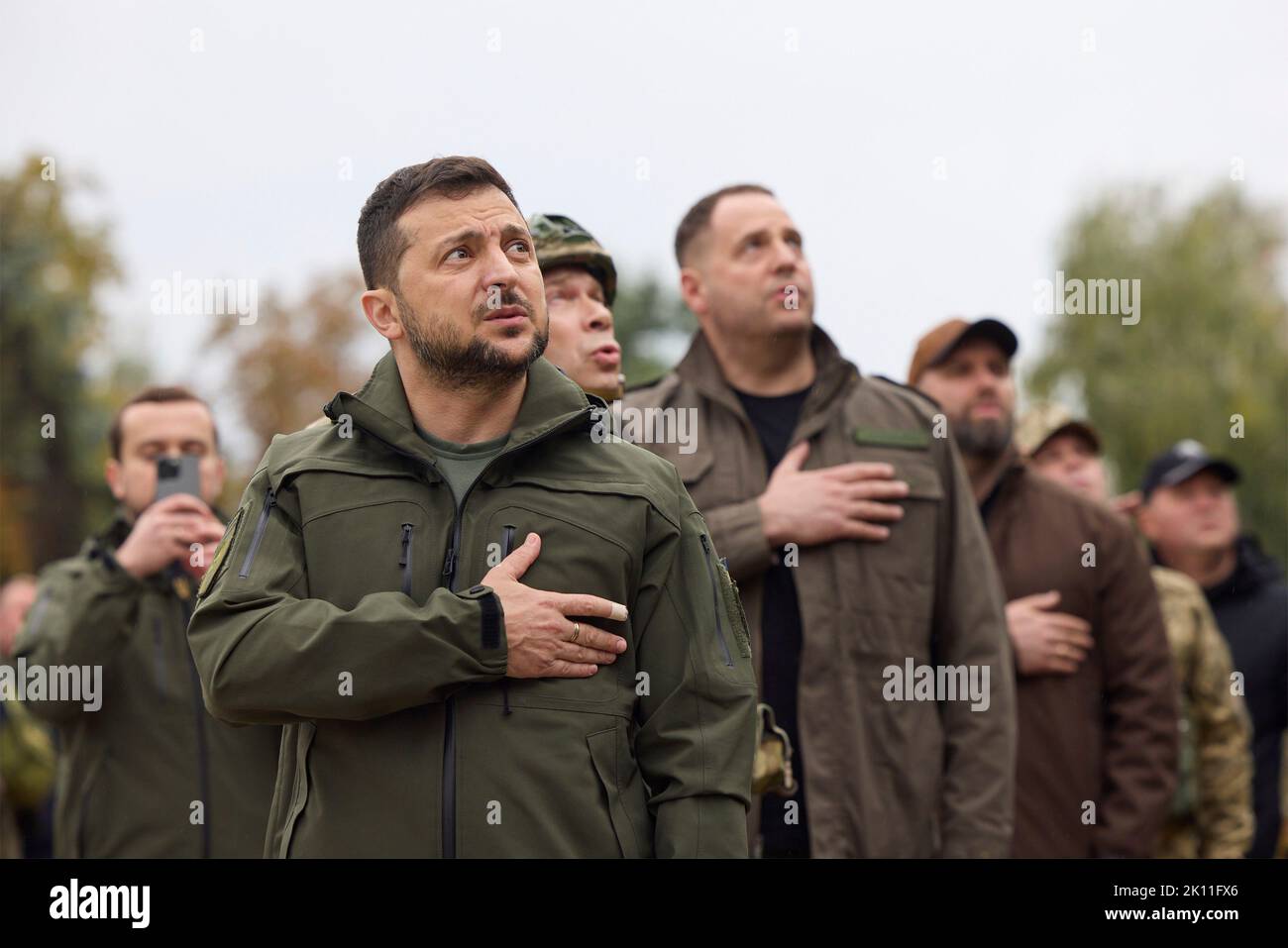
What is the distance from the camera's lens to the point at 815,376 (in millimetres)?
5801

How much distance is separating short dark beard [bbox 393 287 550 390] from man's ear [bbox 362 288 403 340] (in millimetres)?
44

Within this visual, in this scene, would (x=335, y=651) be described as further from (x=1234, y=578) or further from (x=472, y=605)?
(x=1234, y=578)

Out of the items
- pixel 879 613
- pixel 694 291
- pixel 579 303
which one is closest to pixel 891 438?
pixel 879 613

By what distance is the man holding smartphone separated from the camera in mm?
5371

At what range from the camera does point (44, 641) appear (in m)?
5.64

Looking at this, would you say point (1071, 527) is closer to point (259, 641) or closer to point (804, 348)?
point (804, 348)

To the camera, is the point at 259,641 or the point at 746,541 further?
the point at 746,541

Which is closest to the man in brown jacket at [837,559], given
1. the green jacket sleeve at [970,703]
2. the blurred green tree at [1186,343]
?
the green jacket sleeve at [970,703]

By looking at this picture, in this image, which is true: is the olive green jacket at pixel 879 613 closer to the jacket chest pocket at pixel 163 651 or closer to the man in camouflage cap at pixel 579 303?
the man in camouflage cap at pixel 579 303

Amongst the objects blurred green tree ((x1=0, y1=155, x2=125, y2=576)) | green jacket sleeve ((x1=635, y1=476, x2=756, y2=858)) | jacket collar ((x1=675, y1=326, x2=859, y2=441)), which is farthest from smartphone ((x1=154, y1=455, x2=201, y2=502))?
blurred green tree ((x1=0, y1=155, x2=125, y2=576))

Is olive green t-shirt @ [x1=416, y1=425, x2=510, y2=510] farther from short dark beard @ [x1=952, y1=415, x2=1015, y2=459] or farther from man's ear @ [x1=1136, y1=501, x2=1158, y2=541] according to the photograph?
man's ear @ [x1=1136, y1=501, x2=1158, y2=541]

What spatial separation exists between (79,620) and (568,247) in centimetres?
208

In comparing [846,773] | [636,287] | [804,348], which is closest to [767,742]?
[846,773]
